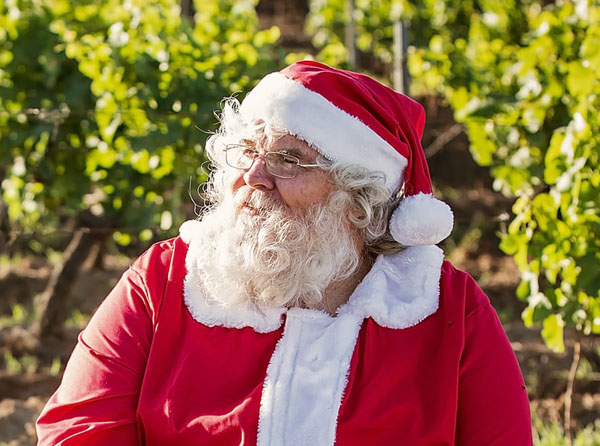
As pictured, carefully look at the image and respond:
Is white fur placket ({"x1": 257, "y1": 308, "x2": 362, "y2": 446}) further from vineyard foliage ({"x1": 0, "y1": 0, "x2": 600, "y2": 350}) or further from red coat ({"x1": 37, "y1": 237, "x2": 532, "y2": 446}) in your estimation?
vineyard foliage ({"x1": 0, "y1": 0, "x2": 600, "y2": 350})

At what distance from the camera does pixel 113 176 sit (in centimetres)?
412

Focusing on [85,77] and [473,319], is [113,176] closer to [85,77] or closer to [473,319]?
[85,77]

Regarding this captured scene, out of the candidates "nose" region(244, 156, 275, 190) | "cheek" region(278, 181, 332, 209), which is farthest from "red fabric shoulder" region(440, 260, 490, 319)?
"nose" region(244, 156, 275, 190)

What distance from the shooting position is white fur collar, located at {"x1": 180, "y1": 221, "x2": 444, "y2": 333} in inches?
89.1

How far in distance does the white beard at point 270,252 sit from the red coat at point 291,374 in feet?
0.17

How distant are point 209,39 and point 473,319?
2.25 m

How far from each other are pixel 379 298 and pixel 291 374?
0.28 metres

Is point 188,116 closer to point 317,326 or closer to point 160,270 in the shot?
point 160,270

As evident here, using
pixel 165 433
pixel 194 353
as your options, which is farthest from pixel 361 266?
pixel 165 433

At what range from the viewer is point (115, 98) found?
3.73 metres

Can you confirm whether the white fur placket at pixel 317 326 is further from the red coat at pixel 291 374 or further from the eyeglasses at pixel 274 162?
the eyeglasses at pixel 274 162

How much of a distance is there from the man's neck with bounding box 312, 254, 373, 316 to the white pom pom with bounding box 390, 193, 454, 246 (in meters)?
0.14

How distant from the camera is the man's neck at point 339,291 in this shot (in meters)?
2.37

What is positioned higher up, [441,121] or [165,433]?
[165,433]
